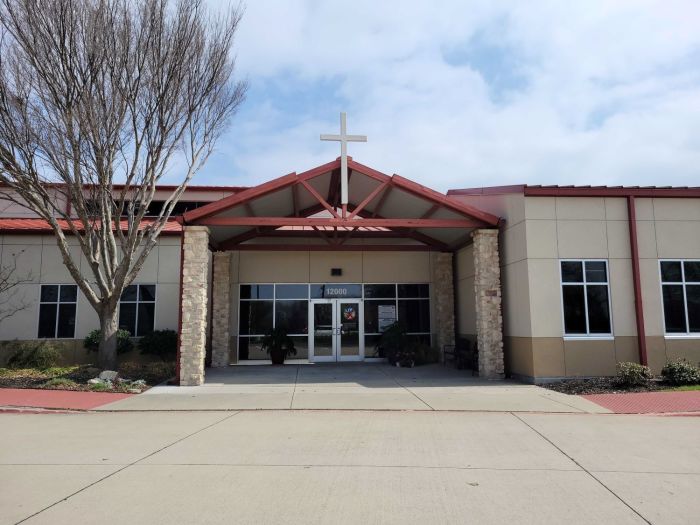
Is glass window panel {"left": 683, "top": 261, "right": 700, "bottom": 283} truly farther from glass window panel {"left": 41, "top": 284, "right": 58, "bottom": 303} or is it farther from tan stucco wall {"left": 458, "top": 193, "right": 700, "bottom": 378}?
glass window panel {"left": 41, "top": 284, "right": 58, "bottom": 303}

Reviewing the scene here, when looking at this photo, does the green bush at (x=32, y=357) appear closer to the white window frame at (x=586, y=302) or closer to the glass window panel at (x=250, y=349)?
the glass window panel at (x=250, y=349)

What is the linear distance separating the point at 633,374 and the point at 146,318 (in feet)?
46.9

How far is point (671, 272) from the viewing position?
1373cm

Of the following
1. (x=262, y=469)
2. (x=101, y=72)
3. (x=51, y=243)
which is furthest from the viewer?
(x=51, y=243)

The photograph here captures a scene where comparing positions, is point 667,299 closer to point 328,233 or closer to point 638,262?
point 638,262

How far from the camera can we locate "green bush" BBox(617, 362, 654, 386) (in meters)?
12.1

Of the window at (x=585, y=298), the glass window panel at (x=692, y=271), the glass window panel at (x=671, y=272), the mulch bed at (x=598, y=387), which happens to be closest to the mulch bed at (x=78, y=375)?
the mulch bed at (x=598, y=387)

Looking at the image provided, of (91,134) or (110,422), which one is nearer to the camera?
(110,422)

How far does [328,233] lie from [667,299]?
1059 cm

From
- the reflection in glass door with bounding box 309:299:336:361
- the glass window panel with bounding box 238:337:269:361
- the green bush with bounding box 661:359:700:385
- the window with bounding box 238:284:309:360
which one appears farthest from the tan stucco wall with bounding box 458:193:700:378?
Answer: the glass window panel with bounding box 238:337:269:361

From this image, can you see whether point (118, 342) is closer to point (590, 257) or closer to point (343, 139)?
point (343, 139)

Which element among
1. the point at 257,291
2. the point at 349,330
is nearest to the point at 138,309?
the point at 257,291

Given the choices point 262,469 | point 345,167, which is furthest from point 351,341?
point 262,469

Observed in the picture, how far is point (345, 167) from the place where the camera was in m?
14.4
